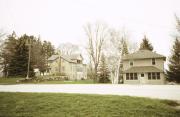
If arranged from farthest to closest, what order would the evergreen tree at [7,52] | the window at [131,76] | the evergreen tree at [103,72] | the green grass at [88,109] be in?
the evergreen tree at [7,52], the evergreen tree at [103,72], the window at [131,76], the green grass at [88,109]

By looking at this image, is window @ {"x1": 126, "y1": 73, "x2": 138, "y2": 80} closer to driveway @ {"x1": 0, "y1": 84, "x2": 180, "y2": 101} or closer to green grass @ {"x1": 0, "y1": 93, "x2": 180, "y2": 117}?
driveway @ {"x1": 0, "y1": 84, "x2": 180, "y2": 101}

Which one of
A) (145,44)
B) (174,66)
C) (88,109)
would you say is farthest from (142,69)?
(88,109)

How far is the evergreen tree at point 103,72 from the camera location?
42.5 m

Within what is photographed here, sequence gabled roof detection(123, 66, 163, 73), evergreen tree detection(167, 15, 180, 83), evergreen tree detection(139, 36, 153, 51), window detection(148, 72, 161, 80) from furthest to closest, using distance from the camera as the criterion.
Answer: evergreen tree detection(139, 36, 153, 51)
evergreen tree detection(167, 15, 180, 83)
gabled roof detection(123, 66, 163, 73)
window detection(148, 72, 161, 80)

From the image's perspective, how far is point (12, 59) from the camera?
1843 inches

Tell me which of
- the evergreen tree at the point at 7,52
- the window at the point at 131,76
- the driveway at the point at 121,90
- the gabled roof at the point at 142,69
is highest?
the evergreen tree at the point at 7,52

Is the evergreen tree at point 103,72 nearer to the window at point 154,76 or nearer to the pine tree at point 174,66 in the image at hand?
the window at point 154,76

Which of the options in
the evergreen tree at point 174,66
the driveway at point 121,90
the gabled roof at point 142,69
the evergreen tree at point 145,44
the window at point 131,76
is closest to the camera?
the driveway at point 121,90

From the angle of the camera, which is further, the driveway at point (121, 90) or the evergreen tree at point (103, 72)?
the evergreen tree at point (103, 72)

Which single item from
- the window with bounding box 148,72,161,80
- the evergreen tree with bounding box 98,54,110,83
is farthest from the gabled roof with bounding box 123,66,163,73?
the evergreen tree with bounding box 98,54,110,83

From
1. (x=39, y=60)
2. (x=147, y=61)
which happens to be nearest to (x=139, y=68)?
(x=147, y=61)

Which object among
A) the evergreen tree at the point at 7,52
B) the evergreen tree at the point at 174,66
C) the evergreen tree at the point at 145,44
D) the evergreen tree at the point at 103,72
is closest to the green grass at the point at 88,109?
the evergreen tree at the point at 174,66

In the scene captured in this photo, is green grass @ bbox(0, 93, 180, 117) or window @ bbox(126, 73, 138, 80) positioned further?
window @ bbox(126, 73, 138, 80)

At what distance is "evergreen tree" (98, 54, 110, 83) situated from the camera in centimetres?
4246
